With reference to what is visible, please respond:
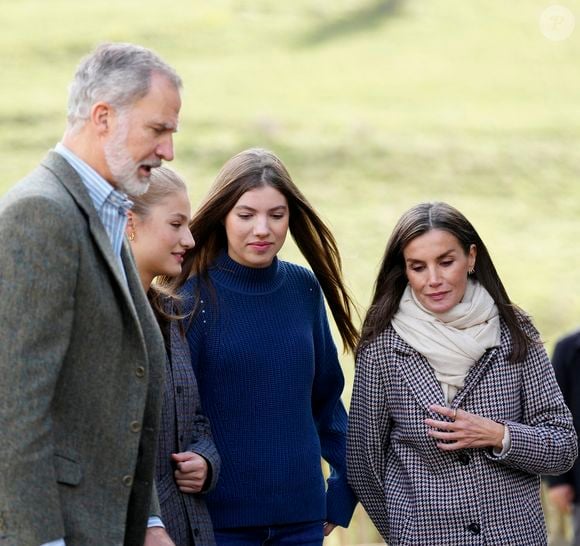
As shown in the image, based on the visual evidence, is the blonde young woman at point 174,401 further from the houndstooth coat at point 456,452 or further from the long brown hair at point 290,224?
the houndstooth coat at point 456,452

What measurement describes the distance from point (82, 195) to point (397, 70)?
1534 centimetres

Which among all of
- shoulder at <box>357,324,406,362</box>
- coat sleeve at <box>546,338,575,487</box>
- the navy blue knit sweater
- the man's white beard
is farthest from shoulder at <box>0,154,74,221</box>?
coat sleeve at <box>546,338,575,487</box>

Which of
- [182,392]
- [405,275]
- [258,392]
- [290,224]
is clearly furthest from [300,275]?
[182,392]

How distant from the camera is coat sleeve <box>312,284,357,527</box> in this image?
3549 mm

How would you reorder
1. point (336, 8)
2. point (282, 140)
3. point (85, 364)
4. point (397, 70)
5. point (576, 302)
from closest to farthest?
point (85, 364) < point (576, 302) < point (282, 140) < point (397, 70) < point (336, 8)

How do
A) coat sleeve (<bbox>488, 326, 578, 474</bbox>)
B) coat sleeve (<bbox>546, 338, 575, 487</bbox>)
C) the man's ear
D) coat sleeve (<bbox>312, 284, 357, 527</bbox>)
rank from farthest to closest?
1. coat sleeve (<bbox>546, 338, 575, 487</bbox>)
2. coat sleeve (<bbox>312, 284, 357, 527</bbox>)
3. coat sleeve (<bbox>488, 326, 578, 474</bbox>)
4. the man's ear

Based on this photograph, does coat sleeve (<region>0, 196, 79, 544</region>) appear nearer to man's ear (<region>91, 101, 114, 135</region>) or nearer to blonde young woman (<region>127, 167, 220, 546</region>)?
man's ear (<region>91, 101, 114, 135</region>)

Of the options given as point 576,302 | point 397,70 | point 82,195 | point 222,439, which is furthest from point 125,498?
point 397,70

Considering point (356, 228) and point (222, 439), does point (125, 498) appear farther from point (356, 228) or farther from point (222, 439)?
point (356, 228)

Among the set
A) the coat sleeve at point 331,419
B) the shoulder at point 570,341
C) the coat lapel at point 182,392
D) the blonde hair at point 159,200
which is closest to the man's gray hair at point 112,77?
the blonde hair at point 159,200

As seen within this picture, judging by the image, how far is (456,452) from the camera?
127 inches

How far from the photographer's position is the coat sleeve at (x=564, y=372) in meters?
4.21

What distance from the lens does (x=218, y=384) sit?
130 inches

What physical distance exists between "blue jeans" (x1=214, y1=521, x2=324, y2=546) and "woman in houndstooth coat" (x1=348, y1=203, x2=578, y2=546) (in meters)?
0.19
